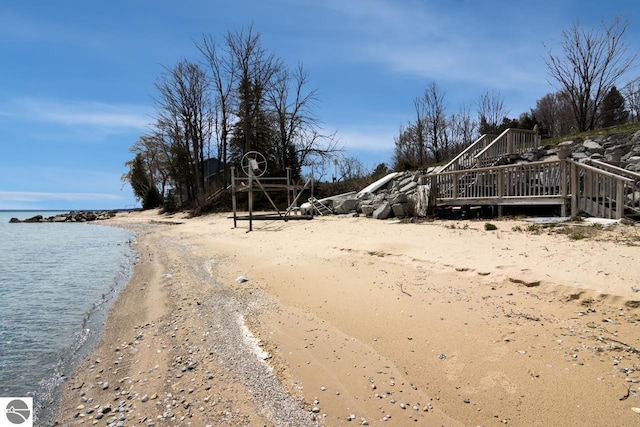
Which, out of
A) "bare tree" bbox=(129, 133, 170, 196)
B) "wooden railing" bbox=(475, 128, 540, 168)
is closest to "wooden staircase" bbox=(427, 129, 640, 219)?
"wooden railing" bbox=(475, 128, 540, 168)

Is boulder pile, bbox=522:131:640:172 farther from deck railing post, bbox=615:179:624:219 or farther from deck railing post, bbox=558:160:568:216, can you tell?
deck railing post, bbox=615:179:624:219

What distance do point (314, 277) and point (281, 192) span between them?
962 inches

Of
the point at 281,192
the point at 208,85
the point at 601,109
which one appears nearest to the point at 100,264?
the point at 281,192

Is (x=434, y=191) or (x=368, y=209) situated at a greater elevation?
(x=434, y=191)

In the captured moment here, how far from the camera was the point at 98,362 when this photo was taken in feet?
14.3

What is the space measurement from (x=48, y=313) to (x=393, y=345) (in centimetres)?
649

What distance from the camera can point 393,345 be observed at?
3.97 meters

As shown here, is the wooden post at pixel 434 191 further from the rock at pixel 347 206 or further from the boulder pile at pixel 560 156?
the rock at pixel 347 206

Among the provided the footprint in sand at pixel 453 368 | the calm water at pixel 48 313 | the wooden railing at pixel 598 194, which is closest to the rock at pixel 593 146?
the wooden railing at pixel 598 194

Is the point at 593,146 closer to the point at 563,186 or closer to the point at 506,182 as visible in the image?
the point at 506,182

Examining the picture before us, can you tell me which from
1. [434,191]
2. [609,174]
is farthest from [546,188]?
[434,191]

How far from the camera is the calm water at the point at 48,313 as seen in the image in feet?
13.8

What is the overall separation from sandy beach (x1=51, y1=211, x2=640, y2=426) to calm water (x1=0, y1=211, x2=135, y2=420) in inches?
14.4

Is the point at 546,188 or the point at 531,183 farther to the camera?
the point at 531,183
